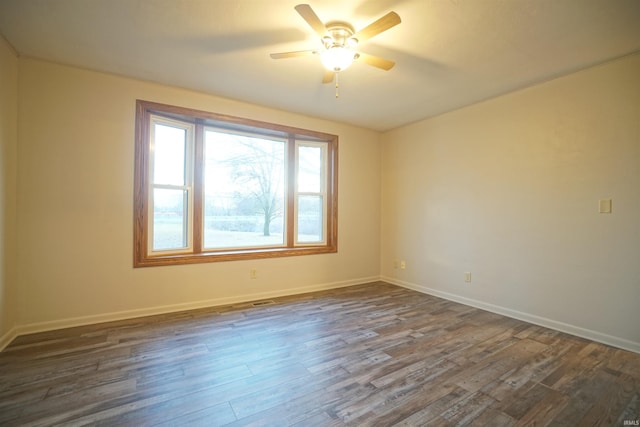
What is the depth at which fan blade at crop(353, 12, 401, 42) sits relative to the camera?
1.71m

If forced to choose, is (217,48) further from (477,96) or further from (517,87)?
(517,87)

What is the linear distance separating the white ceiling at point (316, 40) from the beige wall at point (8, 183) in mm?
237

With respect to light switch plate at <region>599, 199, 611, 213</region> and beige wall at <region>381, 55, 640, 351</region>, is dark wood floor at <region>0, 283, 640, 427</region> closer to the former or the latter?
beige wall at <region>381, 55, 640, 351</region>

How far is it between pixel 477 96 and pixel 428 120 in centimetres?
85

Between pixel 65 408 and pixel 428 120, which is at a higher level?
pixel 428 120

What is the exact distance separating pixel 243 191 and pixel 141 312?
6.11 ft

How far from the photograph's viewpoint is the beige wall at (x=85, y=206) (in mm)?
2635

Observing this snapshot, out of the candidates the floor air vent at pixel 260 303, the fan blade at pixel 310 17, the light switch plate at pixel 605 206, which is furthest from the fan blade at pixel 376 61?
the floor air vent at pixel 260 303

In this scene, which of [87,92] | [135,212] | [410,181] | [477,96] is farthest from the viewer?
[410,181]

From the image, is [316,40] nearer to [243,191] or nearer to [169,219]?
[243,191]

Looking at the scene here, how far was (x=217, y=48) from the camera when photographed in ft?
8.02

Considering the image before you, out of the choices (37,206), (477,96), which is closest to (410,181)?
(477,96)

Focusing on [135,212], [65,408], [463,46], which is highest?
[463,46]

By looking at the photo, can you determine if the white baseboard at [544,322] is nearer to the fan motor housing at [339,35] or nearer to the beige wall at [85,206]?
the beige wall at [85,206]
